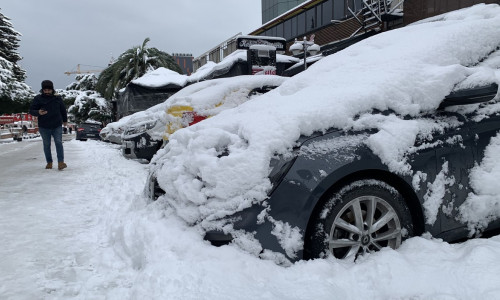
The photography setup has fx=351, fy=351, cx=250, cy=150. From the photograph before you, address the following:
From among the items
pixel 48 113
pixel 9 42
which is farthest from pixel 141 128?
pixel 9 42

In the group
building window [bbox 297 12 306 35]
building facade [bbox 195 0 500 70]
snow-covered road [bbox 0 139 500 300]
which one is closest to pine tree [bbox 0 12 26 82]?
building facade [bbox 195 0 500 70]

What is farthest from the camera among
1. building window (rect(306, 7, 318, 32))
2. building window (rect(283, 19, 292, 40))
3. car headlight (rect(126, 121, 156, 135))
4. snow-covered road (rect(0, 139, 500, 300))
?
building window (rect(283, 19, 292, 40))

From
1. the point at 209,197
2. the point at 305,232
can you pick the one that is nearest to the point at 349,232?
the point at 305,232

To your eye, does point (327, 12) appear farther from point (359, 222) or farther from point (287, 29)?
point (359, 222)

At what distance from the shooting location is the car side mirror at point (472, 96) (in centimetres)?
227

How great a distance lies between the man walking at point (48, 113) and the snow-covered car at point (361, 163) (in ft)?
17.6

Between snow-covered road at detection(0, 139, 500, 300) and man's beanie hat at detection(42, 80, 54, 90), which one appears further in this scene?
man's beanie hat at detection(42, 80, 54, 90)

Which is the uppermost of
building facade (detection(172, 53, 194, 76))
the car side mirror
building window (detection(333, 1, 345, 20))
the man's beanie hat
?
building facade (detection(172, 53, 194, 76))

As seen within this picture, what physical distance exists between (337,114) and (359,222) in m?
0.71

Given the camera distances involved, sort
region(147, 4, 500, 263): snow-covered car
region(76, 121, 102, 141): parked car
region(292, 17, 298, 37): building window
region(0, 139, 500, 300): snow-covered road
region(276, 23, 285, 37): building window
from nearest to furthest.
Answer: region(0, 139, 500, 300): snow-covered road
region(147, 4, 500, 263): snow-covered car
region(292, 17, 298, 37): building window
region(276, 23, 285, 37): building window
region(76, 121, 102, 141): parked car

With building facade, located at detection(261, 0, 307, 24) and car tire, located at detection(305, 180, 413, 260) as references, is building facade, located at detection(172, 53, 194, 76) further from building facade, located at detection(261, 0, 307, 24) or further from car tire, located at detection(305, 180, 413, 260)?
car tire, located at detection(305, 180, 413, 260)

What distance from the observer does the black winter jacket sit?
6.80 m

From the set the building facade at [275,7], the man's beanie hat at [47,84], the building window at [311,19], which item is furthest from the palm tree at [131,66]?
the man's beanie hat at [47,84]

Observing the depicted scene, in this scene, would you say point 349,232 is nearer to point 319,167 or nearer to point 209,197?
point 319,167
